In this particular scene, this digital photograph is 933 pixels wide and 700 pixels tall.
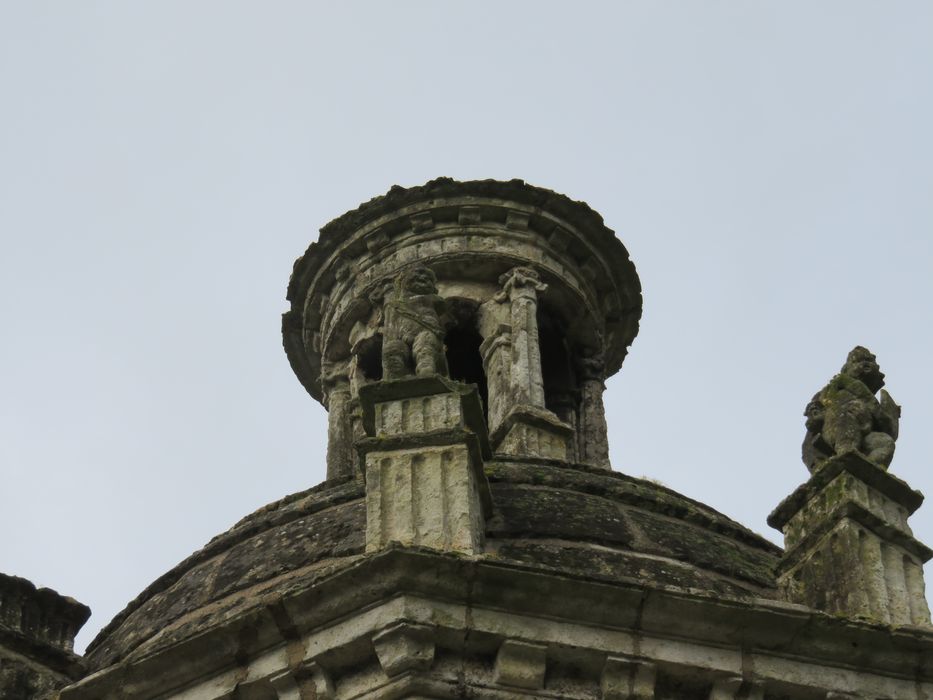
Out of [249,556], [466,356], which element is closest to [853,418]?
[249,556]

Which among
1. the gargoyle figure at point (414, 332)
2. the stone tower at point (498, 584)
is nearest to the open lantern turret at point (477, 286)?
the stone tower at point (498, 584)

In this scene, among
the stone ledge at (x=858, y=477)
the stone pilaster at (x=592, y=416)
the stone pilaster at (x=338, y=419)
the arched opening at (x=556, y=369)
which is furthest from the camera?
the arched opening at (x=556, y=369)

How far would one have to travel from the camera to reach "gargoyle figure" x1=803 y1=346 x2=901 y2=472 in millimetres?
14422

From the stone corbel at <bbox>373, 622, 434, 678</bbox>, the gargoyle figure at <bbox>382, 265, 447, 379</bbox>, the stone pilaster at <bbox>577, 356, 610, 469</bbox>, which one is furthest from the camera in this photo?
the stone pilaster at <bbox>577, 356, 610, 469</bbox>

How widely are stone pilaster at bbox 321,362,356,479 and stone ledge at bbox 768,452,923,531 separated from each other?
581cm

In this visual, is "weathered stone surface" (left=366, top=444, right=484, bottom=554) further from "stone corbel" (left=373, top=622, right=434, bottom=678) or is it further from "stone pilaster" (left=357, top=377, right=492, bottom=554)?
"stone corbel" (left=373, top=622, right=434, bottom=678)

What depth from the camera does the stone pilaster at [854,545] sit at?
1343 cm

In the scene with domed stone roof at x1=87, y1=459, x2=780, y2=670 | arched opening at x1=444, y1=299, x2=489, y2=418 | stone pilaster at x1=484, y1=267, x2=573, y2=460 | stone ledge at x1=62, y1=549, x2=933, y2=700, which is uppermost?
arched opening at x1=444, y1=299, x2=489, y2=418

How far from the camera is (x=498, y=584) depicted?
12.3m

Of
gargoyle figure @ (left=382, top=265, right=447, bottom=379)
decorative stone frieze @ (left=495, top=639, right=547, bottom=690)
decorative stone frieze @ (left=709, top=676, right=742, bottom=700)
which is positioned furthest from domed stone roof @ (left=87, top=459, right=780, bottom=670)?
decorative stone frieze @ (left=495, top=639, right=547, bottom=690)

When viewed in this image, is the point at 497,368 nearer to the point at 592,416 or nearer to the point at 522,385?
the point at 522,385

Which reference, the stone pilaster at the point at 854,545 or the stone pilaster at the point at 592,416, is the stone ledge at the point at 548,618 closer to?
the stone pilaster at the point at 854,545

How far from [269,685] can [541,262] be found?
28.3 feet

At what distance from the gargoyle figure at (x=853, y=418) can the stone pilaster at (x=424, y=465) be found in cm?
217
